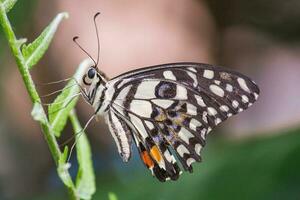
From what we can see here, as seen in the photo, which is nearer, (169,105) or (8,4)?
(8,4)

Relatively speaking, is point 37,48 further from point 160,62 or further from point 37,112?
point 160,62

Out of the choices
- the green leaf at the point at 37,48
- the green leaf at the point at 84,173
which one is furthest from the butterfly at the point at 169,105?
the green leaf at the point at 37,48

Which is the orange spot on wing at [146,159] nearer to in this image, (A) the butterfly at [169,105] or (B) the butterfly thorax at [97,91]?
(A) the butterfly at [169,105]

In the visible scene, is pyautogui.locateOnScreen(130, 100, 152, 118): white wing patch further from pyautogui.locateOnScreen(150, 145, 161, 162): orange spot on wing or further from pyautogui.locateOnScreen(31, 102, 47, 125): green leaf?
pyautogui.locateOnScreen(31, 102, 47, 125): green leaf

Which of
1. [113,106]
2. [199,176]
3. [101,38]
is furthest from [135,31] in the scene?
[113,106]

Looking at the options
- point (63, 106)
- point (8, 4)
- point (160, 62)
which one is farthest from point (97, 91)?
point (160, 62)
